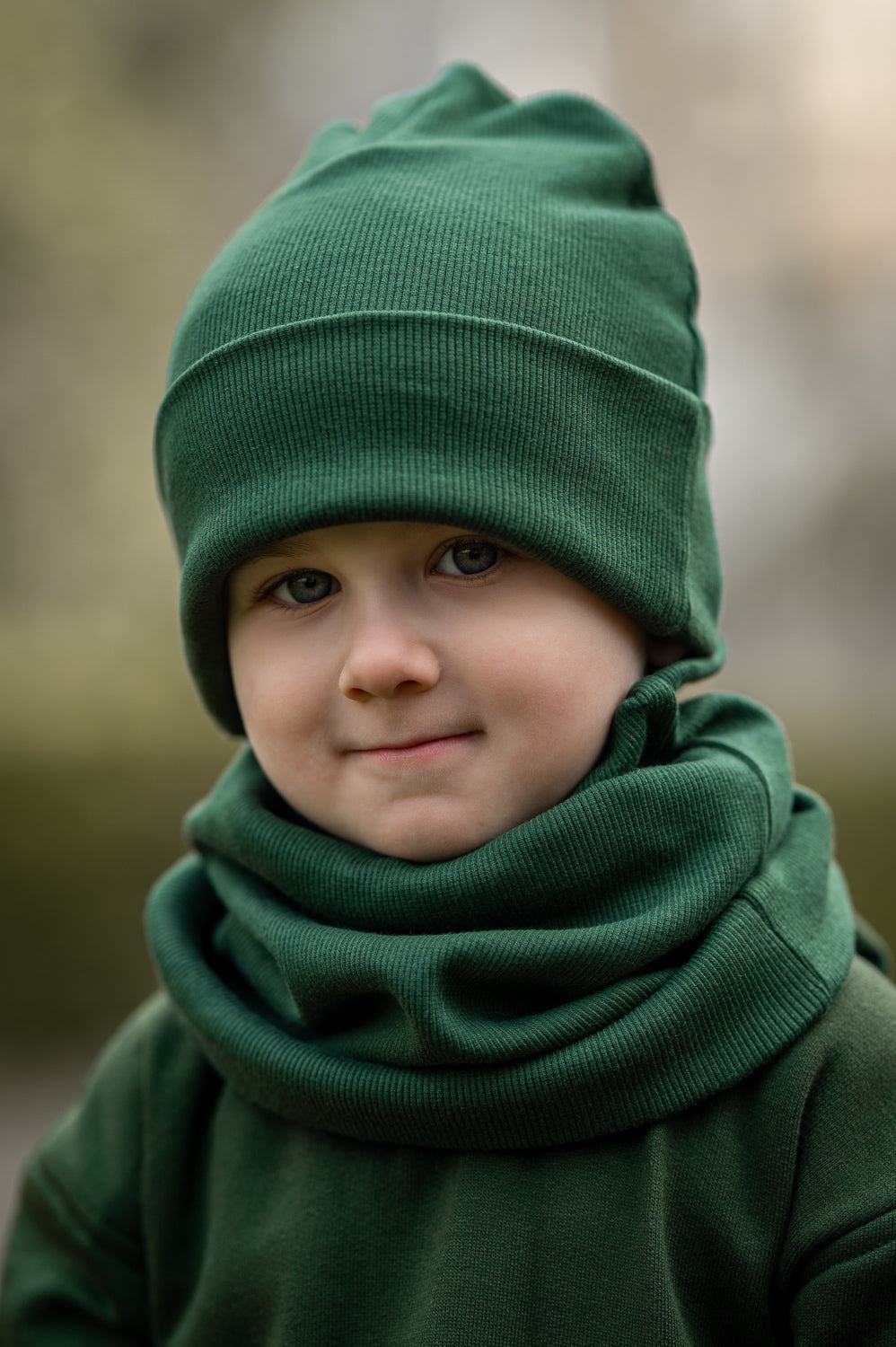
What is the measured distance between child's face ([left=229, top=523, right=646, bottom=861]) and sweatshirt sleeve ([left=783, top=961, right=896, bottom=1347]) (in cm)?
40

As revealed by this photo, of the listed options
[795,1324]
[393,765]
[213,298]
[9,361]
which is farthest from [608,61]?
[795,1324]

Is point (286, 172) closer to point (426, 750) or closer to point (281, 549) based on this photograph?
point (281, 549)

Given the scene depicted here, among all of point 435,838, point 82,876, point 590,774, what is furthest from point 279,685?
point 82,876

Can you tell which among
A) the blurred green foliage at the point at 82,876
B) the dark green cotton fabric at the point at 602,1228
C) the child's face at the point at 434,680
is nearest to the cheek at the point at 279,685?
the child's face at the point at 434,680

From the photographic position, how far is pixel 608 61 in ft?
16.8

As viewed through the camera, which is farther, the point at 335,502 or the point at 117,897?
the point at 117,897

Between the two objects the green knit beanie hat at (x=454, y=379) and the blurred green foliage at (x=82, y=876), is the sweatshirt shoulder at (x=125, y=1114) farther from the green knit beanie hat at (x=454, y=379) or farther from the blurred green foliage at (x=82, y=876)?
the blurred green foliage at (x=82, y=876)

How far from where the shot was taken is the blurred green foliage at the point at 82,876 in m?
4.02

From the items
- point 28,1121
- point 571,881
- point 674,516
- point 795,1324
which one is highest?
point 674,516

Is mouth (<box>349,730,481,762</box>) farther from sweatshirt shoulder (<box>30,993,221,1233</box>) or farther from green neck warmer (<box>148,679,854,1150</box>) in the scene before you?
sweatshirt shoulder (<box>30,993,221,1233</box>)

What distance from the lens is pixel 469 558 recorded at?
1.29 m

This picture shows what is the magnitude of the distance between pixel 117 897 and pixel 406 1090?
3033 mm

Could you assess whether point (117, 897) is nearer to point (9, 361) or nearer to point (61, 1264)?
point (9, 361)

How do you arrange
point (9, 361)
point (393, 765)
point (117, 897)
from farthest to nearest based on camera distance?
point (9, 361), point (117, 897), point (393, 765)
